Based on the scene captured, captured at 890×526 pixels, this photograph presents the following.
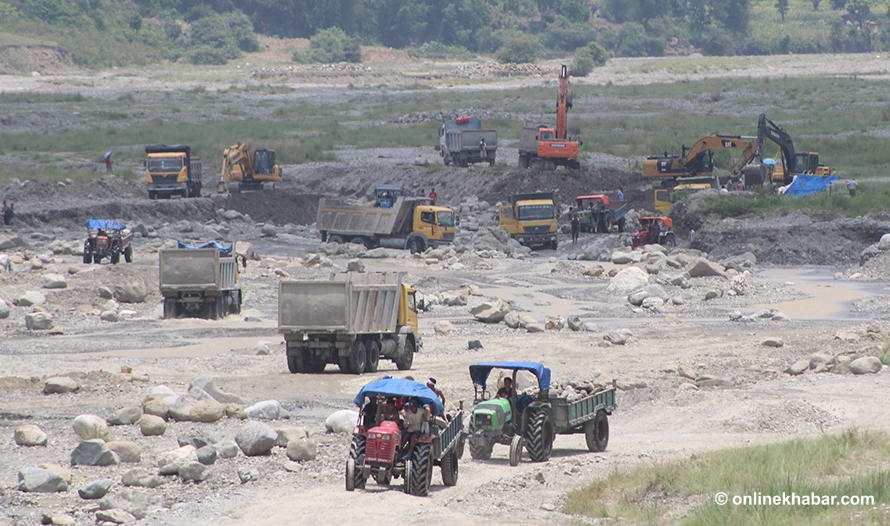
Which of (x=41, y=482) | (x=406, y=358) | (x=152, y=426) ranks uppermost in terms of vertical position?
(x=41, y=482)

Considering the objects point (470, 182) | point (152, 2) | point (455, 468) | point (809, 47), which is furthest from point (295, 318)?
point (809, 47)

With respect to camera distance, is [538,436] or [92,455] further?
[538,436]

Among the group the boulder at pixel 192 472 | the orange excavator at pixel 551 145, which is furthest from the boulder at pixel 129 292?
the orange excavator at pixel 551 145

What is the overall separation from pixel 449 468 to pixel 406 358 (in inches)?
347

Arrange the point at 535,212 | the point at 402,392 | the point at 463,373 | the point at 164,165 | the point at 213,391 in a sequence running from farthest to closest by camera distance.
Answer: the point at 164,165 → the point at 535,212 → the point at 463,373 → the point at 213,391 → the point at 402,392

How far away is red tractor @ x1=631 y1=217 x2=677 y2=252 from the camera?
43219 millimetres

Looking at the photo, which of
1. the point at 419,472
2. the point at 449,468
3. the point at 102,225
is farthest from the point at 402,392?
the point at 102,225

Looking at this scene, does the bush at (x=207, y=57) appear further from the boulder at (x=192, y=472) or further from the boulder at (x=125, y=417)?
the boulder at (x=192, y=472)

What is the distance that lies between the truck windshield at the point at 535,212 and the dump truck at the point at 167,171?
19.7 metres

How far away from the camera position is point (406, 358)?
20.2 metres

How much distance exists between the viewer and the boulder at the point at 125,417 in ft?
46.2

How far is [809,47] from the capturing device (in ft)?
536

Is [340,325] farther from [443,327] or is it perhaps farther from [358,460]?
[358,460]

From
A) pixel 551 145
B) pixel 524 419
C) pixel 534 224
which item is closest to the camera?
pixel 524 419
